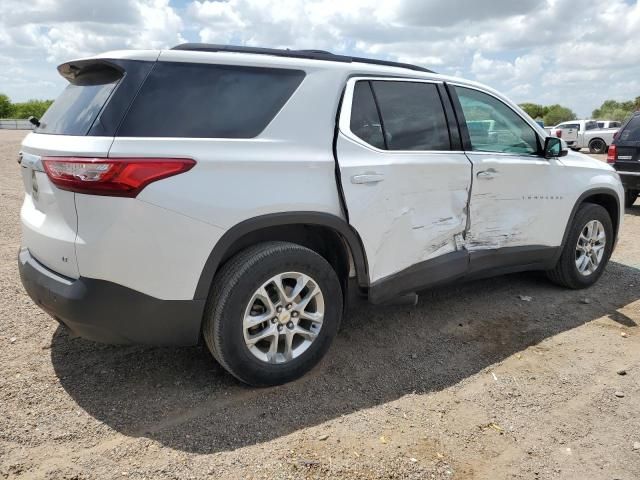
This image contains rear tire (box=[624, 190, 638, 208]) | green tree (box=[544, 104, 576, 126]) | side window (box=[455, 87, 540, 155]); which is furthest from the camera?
green tree (box=[544, 104, 576, 126])

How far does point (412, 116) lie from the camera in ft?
12.3

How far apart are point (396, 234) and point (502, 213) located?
1.18m

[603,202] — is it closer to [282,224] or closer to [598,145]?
[282,224]

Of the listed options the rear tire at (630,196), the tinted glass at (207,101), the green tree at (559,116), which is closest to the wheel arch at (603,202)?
the tinted glass at (207,101)

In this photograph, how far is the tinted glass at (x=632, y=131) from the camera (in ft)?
30.7

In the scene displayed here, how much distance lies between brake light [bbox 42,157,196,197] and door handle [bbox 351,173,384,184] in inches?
42.2

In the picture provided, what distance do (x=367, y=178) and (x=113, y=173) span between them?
1.45m

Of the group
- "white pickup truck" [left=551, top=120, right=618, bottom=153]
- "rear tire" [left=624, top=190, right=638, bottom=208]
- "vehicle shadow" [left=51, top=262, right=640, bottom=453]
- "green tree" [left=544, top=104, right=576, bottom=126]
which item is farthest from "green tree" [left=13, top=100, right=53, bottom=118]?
"vehicle shadow" [left=51, top=262, right=640, bottom=453]

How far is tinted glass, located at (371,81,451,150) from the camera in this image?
11.7 ft

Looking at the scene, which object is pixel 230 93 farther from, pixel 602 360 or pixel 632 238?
pixel 632 238

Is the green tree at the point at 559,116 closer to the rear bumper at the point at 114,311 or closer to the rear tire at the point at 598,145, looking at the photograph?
the rear tire at the point at 598,145

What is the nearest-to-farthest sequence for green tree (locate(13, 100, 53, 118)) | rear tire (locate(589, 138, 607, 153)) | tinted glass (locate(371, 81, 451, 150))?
tinted glass (locate(371, 81, 451, 150)), rear tire (locate(589, 138, 607, 153)), green tree (locate(13, 100, 53, 118))

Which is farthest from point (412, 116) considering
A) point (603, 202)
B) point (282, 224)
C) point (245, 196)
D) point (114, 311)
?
point (603, 202)

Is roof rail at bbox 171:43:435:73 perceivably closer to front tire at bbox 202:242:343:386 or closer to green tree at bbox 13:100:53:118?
front tire at bbox 202:242:343:386
